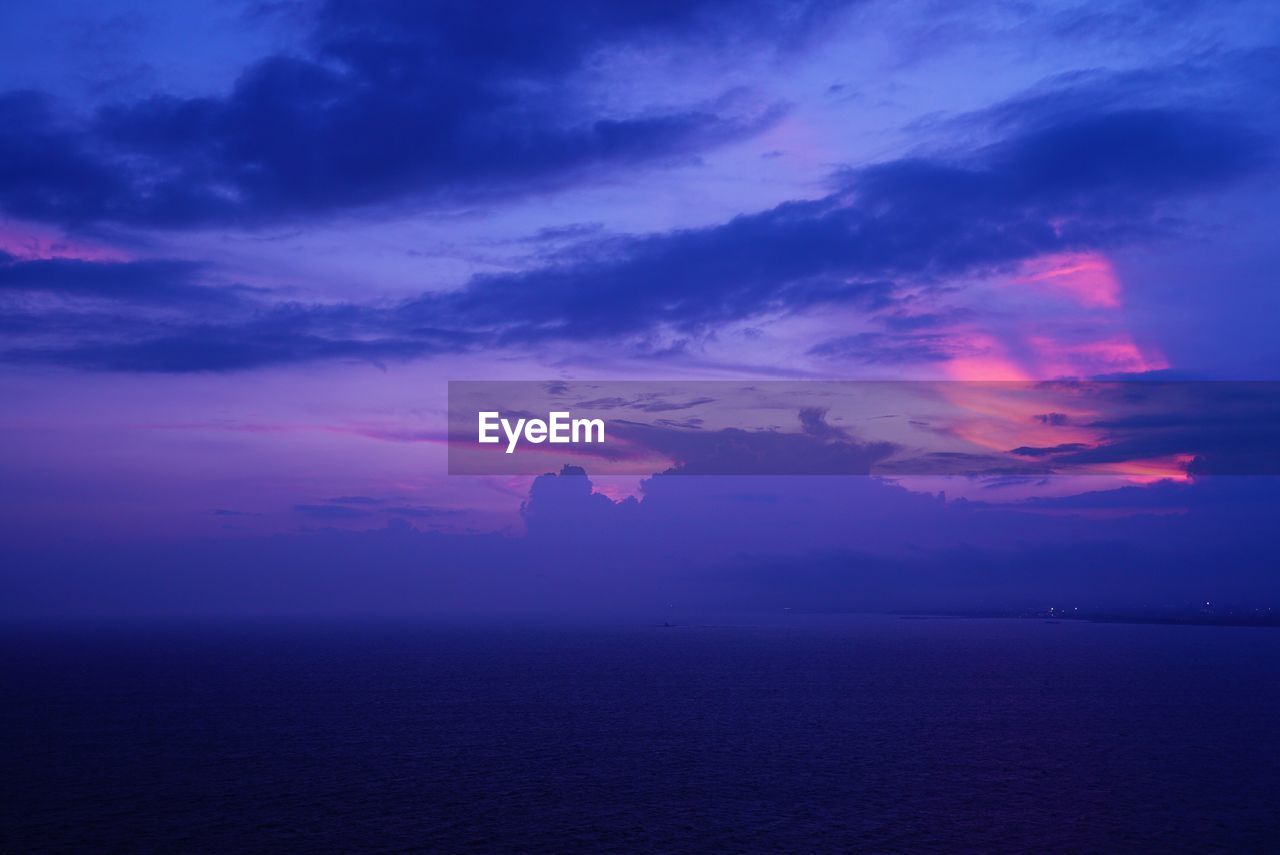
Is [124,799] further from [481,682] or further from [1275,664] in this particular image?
[1275,664]

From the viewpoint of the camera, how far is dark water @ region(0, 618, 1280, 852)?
51719mm

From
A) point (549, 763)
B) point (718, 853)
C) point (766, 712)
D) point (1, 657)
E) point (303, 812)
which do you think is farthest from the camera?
point (1, 657)

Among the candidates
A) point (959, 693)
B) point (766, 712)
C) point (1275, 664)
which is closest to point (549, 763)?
point (766, 712)

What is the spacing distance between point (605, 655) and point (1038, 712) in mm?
110481

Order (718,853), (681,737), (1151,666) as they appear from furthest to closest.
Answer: (1151,666)
(681,737)
(718,853)

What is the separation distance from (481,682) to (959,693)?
203 feet

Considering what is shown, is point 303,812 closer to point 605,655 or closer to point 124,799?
point 124,799

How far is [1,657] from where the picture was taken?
186000 millimetres

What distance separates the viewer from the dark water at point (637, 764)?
51.7 m

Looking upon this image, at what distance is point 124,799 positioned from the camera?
58.8m

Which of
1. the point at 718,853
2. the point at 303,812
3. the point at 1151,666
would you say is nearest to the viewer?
the point at 718,853

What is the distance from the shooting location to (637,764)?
70.6 m

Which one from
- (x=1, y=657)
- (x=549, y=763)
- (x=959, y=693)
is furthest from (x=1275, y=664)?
(x=1, y=657)

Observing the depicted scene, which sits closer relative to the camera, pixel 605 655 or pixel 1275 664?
pixel 1275 664
